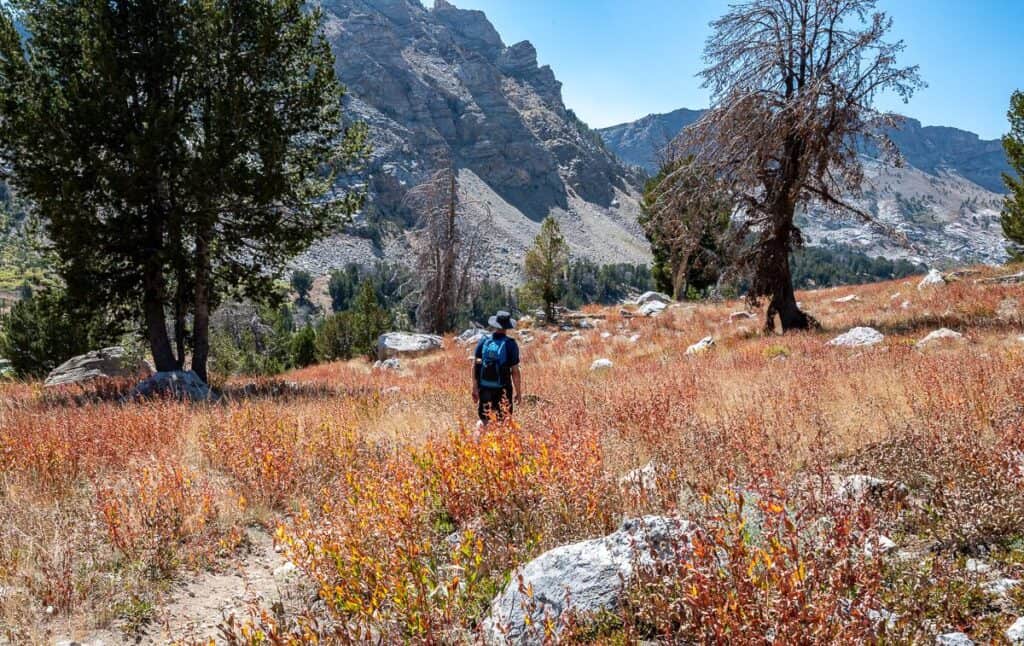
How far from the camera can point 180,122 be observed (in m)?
11.7

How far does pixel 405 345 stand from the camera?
21.4m

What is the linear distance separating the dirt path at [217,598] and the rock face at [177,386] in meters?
7.78

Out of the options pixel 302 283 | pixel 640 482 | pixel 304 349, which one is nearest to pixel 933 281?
pixel 640 482

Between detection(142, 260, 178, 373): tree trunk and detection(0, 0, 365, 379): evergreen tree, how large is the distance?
33 millimetres

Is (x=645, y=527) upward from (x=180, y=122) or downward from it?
downward

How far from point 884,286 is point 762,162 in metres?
11.6

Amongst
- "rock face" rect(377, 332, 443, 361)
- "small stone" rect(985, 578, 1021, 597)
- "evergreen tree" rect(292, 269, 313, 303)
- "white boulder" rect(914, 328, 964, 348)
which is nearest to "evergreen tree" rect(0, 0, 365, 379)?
"rock face" rect(377, 332, 443, 361)

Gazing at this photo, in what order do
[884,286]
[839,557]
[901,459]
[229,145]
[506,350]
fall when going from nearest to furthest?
[839,557], [901,459], [506,350], [229,145], [884,286]

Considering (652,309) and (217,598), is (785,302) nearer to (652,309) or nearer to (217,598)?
(652,309)

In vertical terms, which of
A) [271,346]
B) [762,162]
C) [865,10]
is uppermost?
[865,10]

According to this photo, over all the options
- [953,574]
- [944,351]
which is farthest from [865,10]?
[953,574]

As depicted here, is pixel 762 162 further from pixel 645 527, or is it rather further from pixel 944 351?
pixel 645 527

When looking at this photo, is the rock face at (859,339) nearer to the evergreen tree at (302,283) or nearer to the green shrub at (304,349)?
the green shrub at (304,349)

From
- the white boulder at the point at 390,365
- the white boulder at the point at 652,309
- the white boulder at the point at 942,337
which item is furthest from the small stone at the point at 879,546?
the white boulder at the point at 652,309
